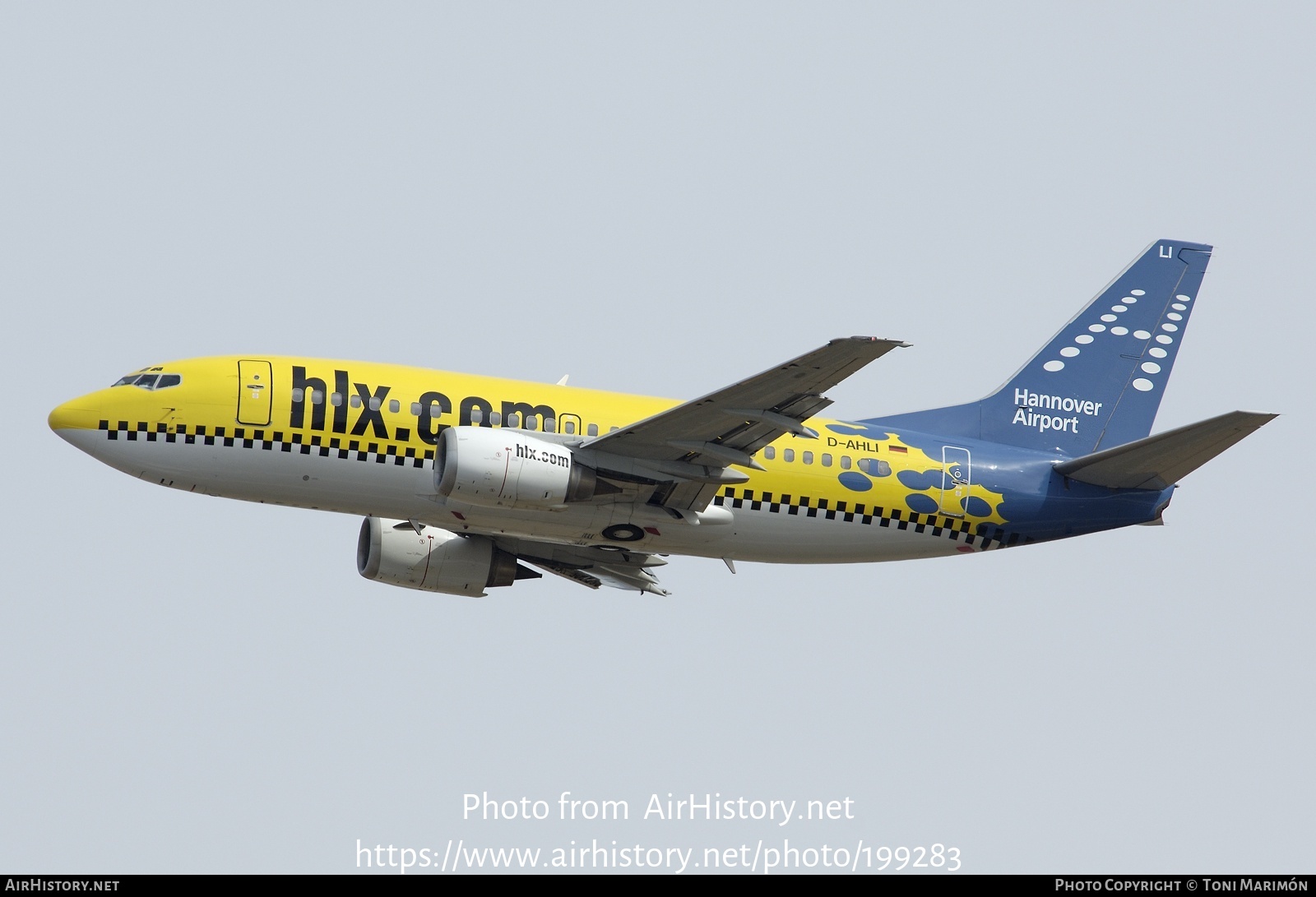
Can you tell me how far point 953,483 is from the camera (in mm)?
38469

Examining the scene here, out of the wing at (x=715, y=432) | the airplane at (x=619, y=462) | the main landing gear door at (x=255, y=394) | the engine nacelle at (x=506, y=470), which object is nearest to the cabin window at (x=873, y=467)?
the airplane at (x=619, y=462)

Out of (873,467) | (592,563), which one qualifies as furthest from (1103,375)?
(592,563)

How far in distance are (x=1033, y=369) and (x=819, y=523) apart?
8304 mm

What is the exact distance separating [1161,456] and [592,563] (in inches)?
542

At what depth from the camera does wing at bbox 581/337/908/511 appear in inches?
1273

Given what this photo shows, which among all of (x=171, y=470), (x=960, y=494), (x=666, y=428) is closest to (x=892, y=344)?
(x=666, y=428)

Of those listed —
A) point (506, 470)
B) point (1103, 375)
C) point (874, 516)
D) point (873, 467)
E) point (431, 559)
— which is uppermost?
point (1103, 375)

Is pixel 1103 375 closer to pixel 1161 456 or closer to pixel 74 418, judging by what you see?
pixel 1161 456

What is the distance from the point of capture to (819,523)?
1476 inches

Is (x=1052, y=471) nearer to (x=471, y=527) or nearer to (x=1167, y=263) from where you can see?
(x=1167, y=263)

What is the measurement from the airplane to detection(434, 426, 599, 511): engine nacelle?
46 millimetres

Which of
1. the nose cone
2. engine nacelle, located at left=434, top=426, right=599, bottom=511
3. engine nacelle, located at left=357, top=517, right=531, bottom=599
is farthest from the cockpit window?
engine nacelle, located at left=357, top=517, right=531, bottom=599

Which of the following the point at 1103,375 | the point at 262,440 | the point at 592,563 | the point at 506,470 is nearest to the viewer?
the point at 506,470

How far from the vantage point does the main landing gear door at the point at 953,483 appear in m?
38.3
